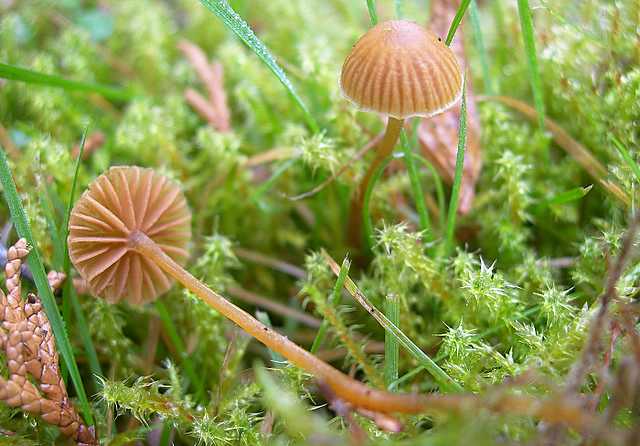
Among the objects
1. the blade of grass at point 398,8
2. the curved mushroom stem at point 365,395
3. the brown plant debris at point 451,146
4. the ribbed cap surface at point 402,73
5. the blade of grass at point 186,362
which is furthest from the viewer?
the brown plant debris at point 451,146

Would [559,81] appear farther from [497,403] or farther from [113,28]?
[113,28]

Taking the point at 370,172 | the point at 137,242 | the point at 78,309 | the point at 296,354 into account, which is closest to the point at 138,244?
the point at 137,242

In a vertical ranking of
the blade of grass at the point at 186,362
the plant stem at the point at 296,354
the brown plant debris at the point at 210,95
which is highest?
the brown plant debris at the point at 210,95

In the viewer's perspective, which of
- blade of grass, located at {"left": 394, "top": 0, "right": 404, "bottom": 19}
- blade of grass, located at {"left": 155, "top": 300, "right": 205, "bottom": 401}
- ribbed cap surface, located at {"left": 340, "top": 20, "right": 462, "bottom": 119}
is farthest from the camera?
blade of grass, located at {"left": 394, "top": 0, "right": 404, "bottom": 19}

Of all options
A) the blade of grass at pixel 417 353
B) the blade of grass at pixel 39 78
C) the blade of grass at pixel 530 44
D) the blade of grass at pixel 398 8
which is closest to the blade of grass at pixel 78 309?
the blade of grass at pixel 39 78

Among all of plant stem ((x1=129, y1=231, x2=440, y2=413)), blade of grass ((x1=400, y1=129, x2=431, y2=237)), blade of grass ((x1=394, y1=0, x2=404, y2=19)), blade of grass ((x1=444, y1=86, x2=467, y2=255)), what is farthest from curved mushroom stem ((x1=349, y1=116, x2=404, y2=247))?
plant stem ((x1=129, y1=231, x2=440, y2=413))

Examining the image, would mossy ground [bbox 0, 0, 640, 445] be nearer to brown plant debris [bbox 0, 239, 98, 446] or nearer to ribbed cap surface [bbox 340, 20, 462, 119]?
brown plant debris [bbox 0, 239, 98, 446]

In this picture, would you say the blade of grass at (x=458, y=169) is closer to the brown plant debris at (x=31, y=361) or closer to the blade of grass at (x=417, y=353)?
the blade of grass at (x=417, y=353)
